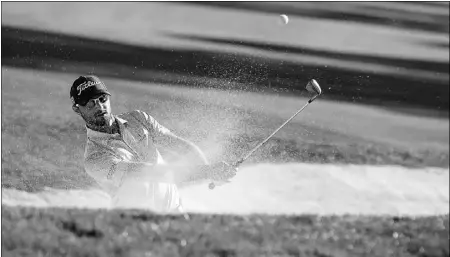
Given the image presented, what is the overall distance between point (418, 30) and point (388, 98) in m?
2.65

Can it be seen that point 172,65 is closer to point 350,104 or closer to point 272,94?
point 272,94

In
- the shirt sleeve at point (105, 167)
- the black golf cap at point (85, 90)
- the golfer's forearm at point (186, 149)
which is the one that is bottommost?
the golfer's forearm at point (186, 149)

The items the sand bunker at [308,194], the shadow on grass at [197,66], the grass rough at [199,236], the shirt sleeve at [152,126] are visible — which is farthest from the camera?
the shadow on grass at [197,66]

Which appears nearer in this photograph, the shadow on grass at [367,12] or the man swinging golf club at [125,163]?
the man swinging golf club at [125,163]

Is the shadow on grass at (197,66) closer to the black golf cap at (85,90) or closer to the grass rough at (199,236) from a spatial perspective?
the black golf cap at (85,90)

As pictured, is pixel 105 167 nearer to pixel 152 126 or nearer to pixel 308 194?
pixel 152 126

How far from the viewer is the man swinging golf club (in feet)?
15.4

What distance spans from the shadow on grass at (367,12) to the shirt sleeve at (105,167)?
252 inches

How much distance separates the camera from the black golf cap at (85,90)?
4688 mm

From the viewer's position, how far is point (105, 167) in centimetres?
471

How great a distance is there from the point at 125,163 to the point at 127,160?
0.09 meters

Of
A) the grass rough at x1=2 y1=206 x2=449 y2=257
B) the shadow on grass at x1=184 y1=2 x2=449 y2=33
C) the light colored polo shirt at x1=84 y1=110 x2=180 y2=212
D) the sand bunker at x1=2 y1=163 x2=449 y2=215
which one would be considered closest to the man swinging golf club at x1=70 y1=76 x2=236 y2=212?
the light colored polo shirt at x1=84 y1=110 x2=180 y2=212

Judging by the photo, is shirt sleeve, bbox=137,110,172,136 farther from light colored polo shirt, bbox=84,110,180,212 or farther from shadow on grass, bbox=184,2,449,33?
shadow on grass, bbox=184,2,449,33

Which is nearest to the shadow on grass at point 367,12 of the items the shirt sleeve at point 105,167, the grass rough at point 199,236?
the shirt sleeve at point 105,167
